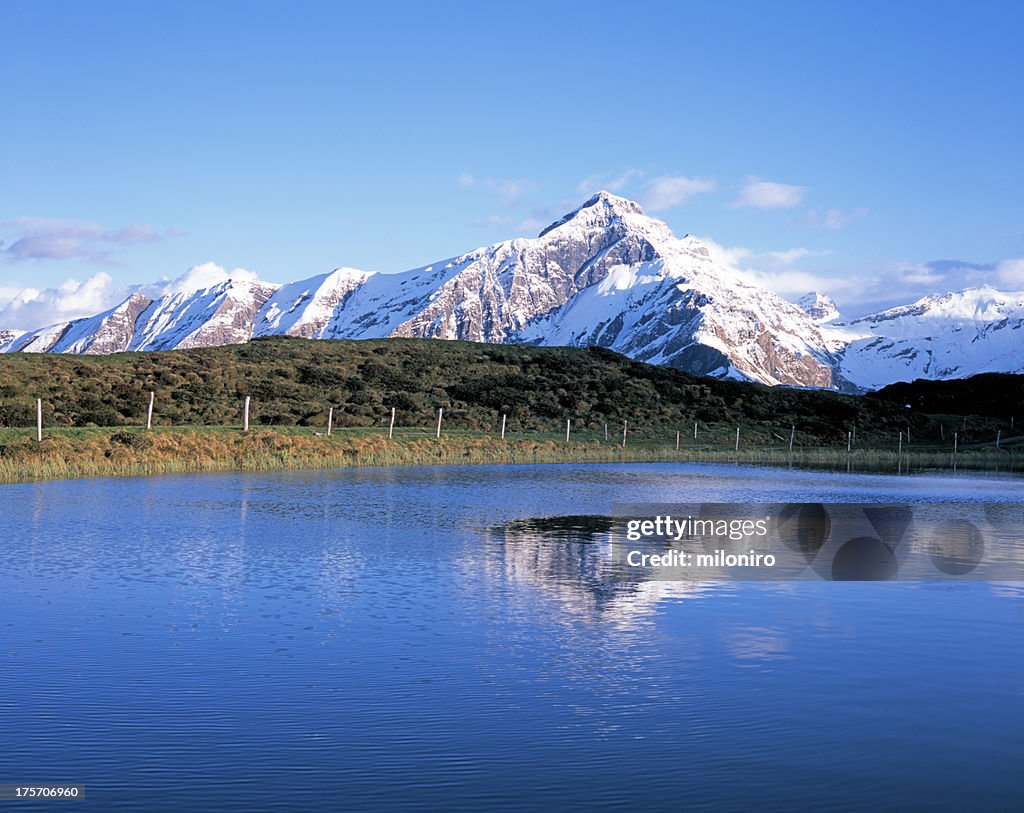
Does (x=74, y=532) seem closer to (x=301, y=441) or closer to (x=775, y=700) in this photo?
(x=775, y=700)

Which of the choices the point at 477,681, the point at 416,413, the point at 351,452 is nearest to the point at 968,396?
the point at 416,413

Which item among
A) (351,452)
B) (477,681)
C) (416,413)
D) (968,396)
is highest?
(968,396)

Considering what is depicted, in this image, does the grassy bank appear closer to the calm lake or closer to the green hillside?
the green hillside

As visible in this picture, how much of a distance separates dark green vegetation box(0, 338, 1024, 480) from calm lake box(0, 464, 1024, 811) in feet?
75.5

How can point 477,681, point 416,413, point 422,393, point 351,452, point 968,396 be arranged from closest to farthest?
point 477,681, point 351,452, point 416,413, point 422,393, point 968,396

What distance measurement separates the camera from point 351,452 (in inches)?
2183

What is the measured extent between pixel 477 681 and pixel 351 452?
43.1 metres

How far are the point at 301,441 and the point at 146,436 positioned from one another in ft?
25.6

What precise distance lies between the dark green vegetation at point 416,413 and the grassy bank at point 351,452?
5.0 inches

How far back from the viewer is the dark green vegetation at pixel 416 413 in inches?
1978

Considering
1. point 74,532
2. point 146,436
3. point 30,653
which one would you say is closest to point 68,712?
point 30,653

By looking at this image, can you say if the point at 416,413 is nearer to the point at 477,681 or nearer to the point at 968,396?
the point at 477,681

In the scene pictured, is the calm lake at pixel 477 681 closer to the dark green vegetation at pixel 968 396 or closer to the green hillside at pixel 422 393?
the green hillside at pixel 422 393

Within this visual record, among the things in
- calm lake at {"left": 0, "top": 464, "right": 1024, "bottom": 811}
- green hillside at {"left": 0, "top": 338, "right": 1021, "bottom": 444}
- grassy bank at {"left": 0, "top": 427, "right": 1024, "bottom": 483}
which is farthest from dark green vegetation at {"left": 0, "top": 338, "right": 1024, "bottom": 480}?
calm lake at {"left": 0, "top": 464, "right": 1024, "bottom": 811}
